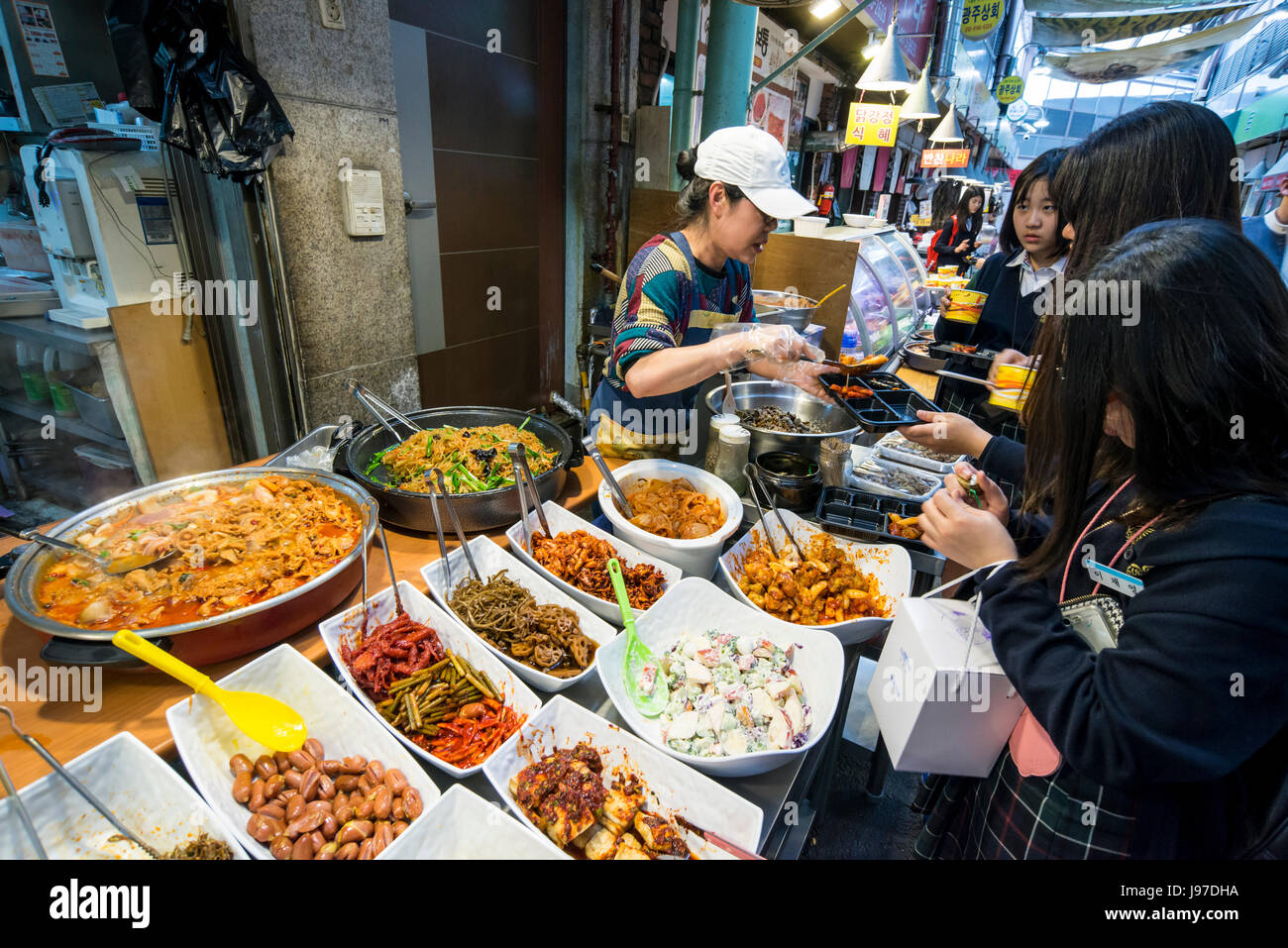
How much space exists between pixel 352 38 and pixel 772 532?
3.90 meters

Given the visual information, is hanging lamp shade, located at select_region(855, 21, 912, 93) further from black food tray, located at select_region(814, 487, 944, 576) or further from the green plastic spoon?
the green plastic spoon

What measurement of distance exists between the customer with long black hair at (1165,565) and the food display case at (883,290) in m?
3.26

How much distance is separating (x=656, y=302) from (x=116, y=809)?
215cm

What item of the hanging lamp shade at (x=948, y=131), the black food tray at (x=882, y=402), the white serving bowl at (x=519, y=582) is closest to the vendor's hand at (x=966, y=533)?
the black food tray at (x=882, y=402)

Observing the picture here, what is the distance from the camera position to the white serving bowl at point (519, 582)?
1.53m

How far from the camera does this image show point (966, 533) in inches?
62.2

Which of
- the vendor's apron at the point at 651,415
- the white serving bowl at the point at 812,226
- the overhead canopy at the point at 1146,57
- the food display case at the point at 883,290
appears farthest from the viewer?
the overhead canopy at the point at 1146,57

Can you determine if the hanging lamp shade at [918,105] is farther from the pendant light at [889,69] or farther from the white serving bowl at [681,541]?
the white serving bowl at [681,541]

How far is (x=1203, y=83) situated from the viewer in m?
18.2

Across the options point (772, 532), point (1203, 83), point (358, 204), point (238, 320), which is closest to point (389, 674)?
point (772, 532)

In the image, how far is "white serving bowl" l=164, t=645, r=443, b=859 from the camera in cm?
123

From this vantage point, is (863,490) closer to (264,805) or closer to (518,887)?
(518,887)

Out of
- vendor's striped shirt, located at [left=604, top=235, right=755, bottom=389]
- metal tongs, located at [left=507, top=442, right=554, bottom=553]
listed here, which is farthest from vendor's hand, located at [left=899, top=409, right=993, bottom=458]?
metal tongs, located at [left=507, top=442, right=554, bottom=553]

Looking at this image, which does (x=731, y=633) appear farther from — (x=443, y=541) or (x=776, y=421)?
(x=776, y=421)
